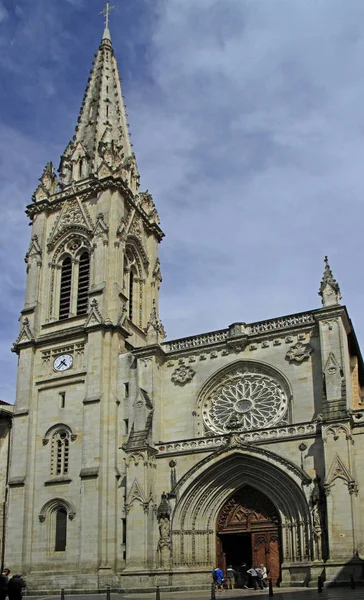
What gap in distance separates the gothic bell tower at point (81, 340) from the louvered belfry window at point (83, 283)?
66mm

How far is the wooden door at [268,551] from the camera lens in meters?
29.5

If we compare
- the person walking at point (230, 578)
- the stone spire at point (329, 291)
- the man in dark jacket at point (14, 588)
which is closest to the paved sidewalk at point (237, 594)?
the person walking at point (230, 578)

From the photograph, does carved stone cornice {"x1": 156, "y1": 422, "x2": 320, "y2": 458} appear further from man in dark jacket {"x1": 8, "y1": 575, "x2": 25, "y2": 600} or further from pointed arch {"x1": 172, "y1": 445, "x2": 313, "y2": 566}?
man in dark jacket {"x1": 8, "y1": 575, "x2": 25, "y2": 600}

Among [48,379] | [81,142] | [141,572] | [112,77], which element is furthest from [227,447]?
[112,77]

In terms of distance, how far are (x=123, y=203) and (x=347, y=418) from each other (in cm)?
1949

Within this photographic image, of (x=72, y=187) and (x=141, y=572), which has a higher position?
(x=72, y=187)

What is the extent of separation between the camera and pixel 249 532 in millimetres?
30422

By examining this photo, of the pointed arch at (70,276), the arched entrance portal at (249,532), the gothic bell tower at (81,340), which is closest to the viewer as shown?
the arched entrance portal at (249,532)

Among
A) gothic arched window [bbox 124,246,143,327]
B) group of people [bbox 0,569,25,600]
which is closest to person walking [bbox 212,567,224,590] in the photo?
group of people [bbox 0,569,25,600]

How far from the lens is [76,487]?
33656 mm

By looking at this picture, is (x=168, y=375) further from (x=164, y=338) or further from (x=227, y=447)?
(x=227, y=447)

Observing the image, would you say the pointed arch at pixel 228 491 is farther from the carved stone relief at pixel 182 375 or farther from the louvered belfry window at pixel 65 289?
the louvered belfry window at pixel 65 289

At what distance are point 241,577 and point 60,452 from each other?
36.2 ft

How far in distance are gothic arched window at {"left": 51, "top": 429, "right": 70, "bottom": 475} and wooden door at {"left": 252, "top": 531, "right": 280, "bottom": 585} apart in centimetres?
1028
